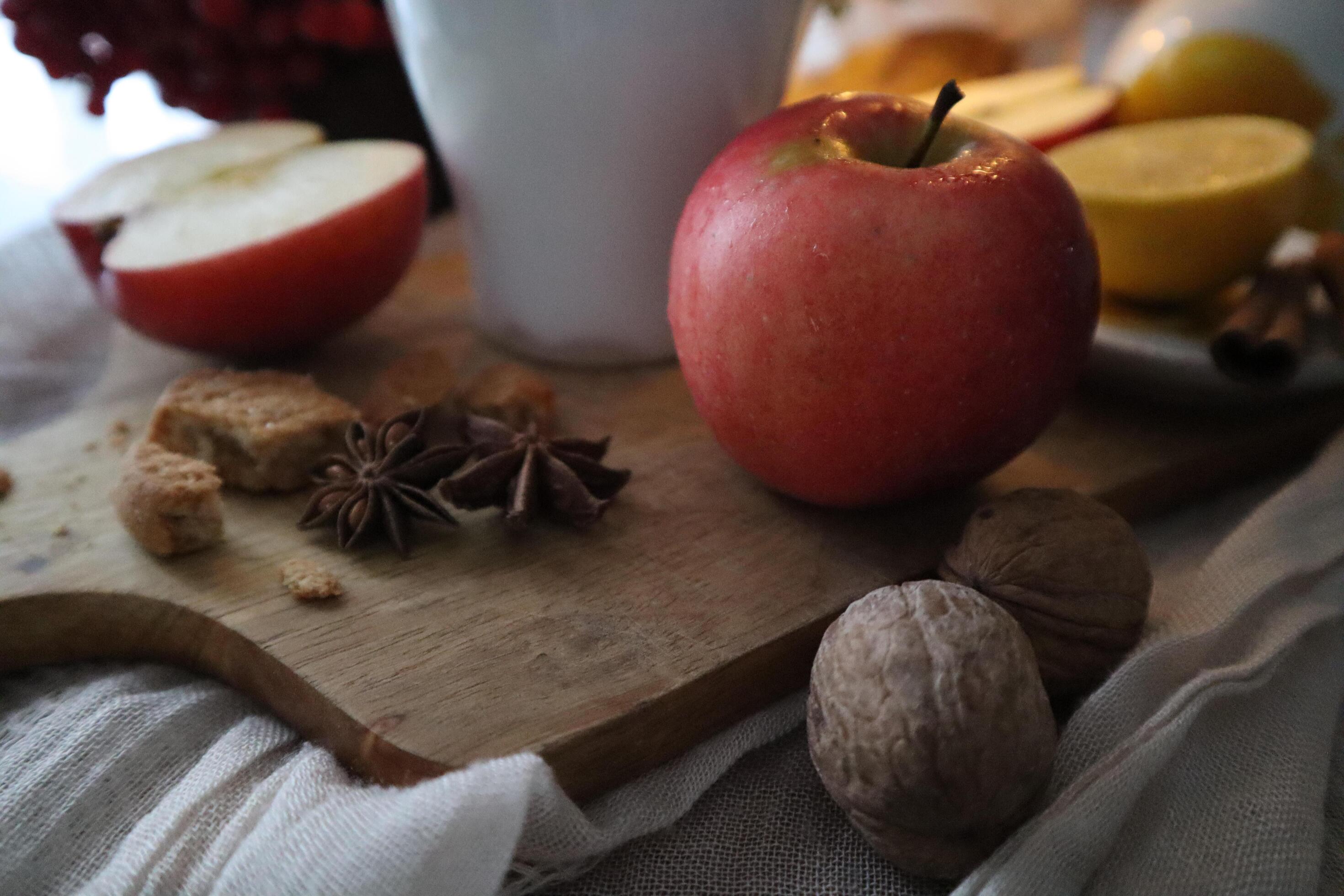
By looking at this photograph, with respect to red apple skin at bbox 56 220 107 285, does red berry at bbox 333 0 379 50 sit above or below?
above

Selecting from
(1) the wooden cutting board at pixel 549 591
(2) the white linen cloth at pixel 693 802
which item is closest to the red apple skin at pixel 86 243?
(1) the wooden cutting board at pixel 549 591

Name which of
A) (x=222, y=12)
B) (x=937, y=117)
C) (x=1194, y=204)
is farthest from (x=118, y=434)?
(x=1194, y=204)

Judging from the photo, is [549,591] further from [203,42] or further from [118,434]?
[203,42]

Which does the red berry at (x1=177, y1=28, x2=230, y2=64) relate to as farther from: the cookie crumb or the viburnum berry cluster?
the cookie crumb

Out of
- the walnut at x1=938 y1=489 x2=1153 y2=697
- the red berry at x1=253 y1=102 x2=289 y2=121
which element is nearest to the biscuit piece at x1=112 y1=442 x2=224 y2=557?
the walnut at x1=938 y1=489 x2=1153 y2=697

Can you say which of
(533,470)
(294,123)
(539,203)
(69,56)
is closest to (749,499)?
(533,470)

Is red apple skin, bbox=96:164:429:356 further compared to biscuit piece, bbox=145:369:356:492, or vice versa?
red apple skin, bbox=96:164:429:356
